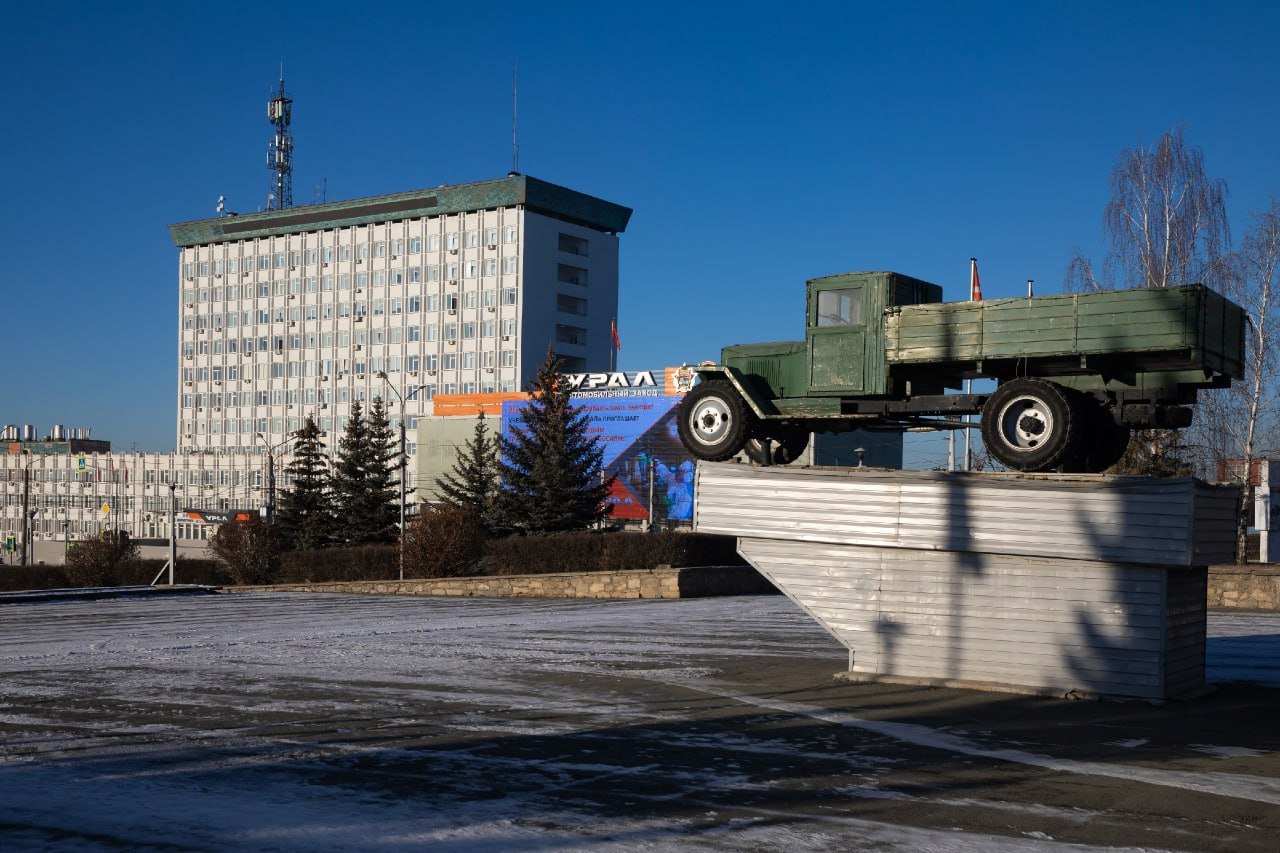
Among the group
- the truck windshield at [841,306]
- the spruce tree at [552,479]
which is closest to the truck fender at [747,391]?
the truck windshield at [841,306]

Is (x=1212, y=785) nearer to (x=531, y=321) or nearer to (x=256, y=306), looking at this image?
(x=531, y=321)

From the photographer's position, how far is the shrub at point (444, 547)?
4009 cm

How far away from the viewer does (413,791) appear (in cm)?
841

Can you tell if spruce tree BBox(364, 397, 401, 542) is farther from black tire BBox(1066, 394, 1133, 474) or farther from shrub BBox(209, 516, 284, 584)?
black tire BBox(1066, 394, 1133, 474)

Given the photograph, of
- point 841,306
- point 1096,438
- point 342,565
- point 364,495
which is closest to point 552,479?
point 342,565

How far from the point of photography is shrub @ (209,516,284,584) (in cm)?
5009

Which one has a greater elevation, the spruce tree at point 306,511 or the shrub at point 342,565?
the spruce tree at point 306,511

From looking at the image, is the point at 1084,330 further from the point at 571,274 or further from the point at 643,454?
the point at 571,274

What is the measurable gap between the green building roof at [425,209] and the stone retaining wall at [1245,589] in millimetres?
82337

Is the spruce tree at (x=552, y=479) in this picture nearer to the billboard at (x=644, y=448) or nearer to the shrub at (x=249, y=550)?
the shrub at (x=249, y=550)

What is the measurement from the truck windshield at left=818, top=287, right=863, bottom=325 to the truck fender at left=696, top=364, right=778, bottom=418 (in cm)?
116

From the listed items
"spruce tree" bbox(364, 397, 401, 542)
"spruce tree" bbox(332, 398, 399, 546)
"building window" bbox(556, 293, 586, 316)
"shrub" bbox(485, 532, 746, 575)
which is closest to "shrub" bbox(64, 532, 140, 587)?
"spruce tree" bbox(332, 398, 399, 546)

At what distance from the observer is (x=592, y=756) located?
9.61m

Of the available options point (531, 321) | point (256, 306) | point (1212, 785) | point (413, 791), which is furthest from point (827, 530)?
point (256, 306)
